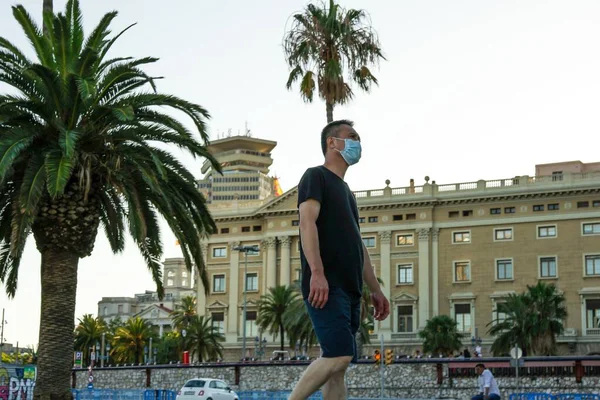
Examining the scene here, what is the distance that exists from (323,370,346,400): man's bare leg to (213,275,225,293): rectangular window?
87338mm

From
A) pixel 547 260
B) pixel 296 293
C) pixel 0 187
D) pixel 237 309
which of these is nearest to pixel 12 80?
pixel 0 187

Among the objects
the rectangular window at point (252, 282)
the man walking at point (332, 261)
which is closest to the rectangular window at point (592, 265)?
the rectangular window at point (252, 282)

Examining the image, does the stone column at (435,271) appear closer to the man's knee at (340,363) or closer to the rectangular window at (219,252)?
the rectangular window at (219,252)

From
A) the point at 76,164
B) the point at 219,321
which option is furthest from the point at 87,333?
the point at 76,164

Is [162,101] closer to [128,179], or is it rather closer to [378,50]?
[128,179]

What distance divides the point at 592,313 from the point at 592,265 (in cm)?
367

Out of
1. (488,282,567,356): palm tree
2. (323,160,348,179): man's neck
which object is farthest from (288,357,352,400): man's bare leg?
(488,282,567,356): palm tree

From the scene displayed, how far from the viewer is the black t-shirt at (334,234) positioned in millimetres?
6570

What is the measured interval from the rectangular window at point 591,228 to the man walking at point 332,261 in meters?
74.9

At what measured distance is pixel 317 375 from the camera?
6.33m

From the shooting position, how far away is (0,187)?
19328 millimetres

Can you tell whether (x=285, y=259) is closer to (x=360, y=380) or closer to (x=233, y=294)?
(x=233, y=294)

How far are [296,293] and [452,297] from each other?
14677 millimetres

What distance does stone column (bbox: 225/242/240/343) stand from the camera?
9112 cm
